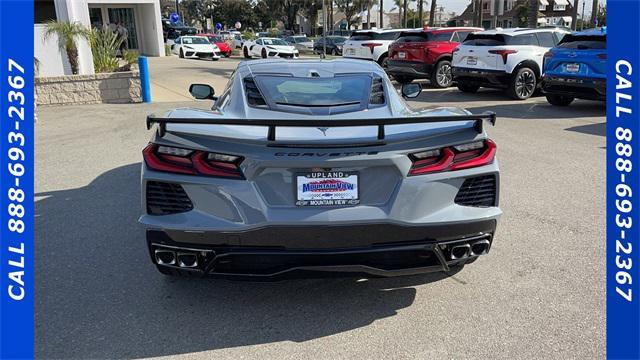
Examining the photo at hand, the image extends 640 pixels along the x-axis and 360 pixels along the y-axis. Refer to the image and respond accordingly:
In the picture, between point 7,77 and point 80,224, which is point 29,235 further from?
point 80,224

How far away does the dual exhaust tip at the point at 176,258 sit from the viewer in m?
2.91

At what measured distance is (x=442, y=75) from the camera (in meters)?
15.0

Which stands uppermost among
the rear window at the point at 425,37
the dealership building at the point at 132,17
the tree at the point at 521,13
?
the tree at the point at 521,13

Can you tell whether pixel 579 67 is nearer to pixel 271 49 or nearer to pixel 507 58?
pixel 507 58

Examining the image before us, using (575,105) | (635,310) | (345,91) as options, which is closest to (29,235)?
(345,91)

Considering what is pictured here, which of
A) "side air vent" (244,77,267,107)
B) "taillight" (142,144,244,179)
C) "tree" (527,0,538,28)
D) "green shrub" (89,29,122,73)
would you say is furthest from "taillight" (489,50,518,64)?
"taillight" (142,144,244,179)

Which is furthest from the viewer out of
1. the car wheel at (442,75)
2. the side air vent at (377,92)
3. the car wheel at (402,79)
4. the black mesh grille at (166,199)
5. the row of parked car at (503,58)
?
the car wheel at (402,79)

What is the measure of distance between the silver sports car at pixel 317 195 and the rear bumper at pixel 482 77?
1030cm

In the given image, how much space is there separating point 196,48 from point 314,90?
27624 mm

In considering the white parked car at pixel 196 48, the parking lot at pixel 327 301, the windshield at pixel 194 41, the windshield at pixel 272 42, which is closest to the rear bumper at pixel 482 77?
the parking lot at pixel 327 301

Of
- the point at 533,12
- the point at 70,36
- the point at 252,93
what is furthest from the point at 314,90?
the point at 533,12

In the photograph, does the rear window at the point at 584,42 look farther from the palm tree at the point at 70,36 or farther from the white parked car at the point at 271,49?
the white parked car at the point at 271,49

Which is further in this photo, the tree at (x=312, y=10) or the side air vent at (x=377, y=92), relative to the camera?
the tree at (x=312, y=10)

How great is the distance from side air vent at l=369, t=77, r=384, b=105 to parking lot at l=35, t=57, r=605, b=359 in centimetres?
130
